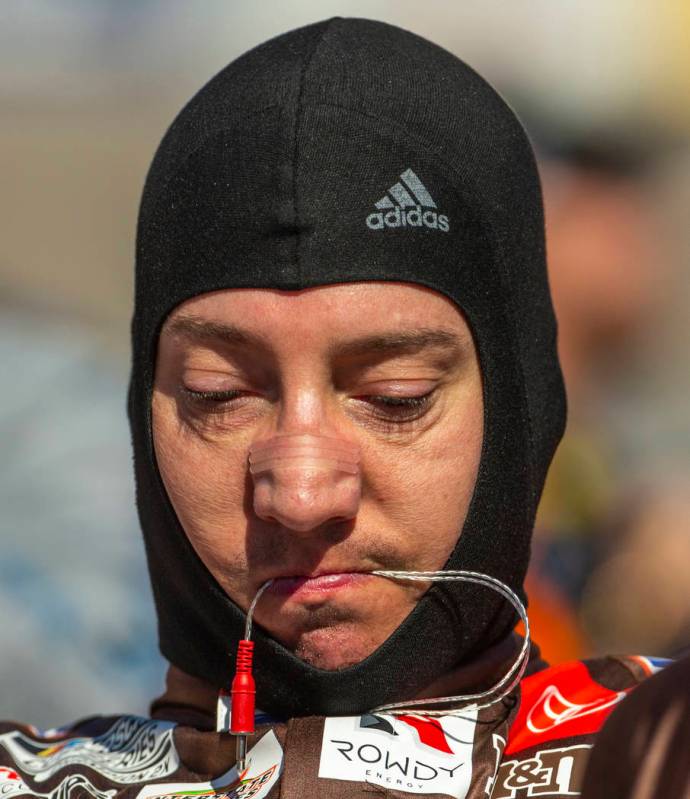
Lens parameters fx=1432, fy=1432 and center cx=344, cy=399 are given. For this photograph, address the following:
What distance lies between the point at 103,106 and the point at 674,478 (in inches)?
429

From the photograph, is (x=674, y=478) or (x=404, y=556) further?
(x=674, y=478)

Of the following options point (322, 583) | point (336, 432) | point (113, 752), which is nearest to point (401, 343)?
point (336, 432)

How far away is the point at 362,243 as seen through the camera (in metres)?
2.30

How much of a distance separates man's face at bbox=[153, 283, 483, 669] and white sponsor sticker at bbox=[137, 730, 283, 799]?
17 centimetres

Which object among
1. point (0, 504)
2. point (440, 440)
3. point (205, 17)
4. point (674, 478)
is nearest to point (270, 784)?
point (440, 440)

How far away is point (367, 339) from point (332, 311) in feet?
0.23

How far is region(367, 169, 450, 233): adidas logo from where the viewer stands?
2.33m

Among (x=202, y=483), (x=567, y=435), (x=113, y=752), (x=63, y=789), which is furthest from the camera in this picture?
(x=567, y=435)

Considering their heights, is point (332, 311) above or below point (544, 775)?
above

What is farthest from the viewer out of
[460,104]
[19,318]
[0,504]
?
[19,318]

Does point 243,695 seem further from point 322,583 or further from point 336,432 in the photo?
point 336,432

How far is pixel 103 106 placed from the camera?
14.8m

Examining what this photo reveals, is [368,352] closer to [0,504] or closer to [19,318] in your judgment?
[0,504]

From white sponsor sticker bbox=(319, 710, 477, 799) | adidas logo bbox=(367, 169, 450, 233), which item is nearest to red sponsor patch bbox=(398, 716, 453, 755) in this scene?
white sponsor sticker bbox=(319, 710, 477, 799)
